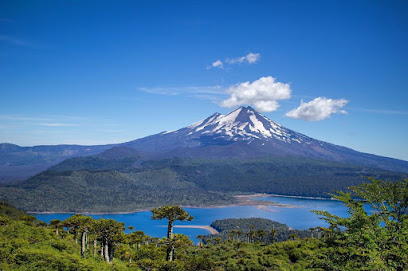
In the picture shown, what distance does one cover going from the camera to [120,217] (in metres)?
157

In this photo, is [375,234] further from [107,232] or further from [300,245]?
[300,245]

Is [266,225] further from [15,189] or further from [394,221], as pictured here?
[15,189]

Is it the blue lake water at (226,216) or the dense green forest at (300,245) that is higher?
the dense green forest at (300,245)

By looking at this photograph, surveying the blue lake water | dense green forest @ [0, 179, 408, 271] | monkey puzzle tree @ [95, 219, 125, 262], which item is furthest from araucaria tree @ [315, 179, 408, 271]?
the blue lake water

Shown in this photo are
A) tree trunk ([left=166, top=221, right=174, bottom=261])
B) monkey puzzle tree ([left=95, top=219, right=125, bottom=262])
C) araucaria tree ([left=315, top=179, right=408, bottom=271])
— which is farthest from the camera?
monkey puzzle tree ([left=95, top=219, right=125, bottom=262])

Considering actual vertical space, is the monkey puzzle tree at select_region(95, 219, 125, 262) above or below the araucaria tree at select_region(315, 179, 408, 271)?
below

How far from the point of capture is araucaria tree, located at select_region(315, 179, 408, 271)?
29.3 feet

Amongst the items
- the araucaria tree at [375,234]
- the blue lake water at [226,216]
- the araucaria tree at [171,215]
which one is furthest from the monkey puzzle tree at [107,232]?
the blue lake water at [226,216]

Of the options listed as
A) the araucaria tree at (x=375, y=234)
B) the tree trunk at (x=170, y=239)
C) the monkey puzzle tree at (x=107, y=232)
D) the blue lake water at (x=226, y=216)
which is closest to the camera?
the araucaria tree at (x=375, y=234)

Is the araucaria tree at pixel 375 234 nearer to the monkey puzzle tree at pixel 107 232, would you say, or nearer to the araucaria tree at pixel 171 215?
the araucaria tree at pixel 171 215

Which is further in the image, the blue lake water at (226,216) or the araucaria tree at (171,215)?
the blue lake water at (226,216)

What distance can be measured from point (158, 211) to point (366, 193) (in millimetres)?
12480

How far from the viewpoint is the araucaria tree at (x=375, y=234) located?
8930mm

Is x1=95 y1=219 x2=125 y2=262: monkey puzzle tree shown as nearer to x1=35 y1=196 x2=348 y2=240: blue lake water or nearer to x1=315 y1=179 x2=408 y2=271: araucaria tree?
x1=315 y1=179 x2=408 y2=271: araucaria tree
